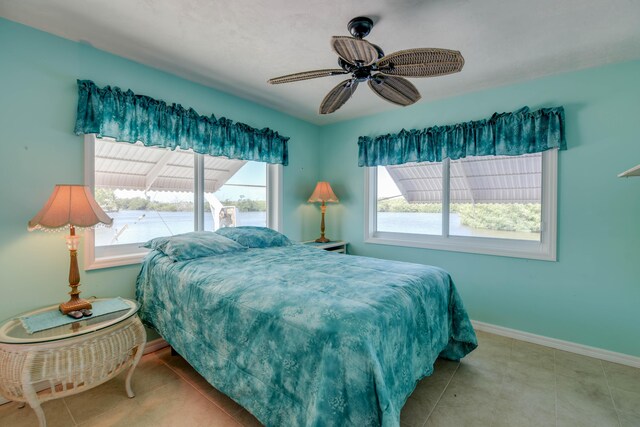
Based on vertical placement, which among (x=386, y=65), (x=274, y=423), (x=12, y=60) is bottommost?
(x=274, y=423)

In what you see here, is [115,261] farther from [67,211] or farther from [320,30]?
[320,30]

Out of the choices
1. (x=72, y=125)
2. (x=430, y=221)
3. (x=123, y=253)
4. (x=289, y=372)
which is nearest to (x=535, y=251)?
(x=430, y=221)

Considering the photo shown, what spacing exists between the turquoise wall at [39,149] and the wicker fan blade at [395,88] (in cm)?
201

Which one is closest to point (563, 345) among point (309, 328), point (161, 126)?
point (309, 328)

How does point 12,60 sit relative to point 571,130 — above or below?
above

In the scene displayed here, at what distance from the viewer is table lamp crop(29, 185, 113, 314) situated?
1.72 metres

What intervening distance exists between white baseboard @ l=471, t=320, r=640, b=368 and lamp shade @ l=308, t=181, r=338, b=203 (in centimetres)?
220

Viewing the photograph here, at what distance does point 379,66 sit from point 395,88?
1.08ft

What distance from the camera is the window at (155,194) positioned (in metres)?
2.37

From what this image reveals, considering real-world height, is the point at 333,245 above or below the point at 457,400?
above

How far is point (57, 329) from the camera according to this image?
164cm

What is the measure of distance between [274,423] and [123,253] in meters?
1.99

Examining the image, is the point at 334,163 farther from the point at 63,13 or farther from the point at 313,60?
the point at 63,13

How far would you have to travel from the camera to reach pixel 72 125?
2.14 m
